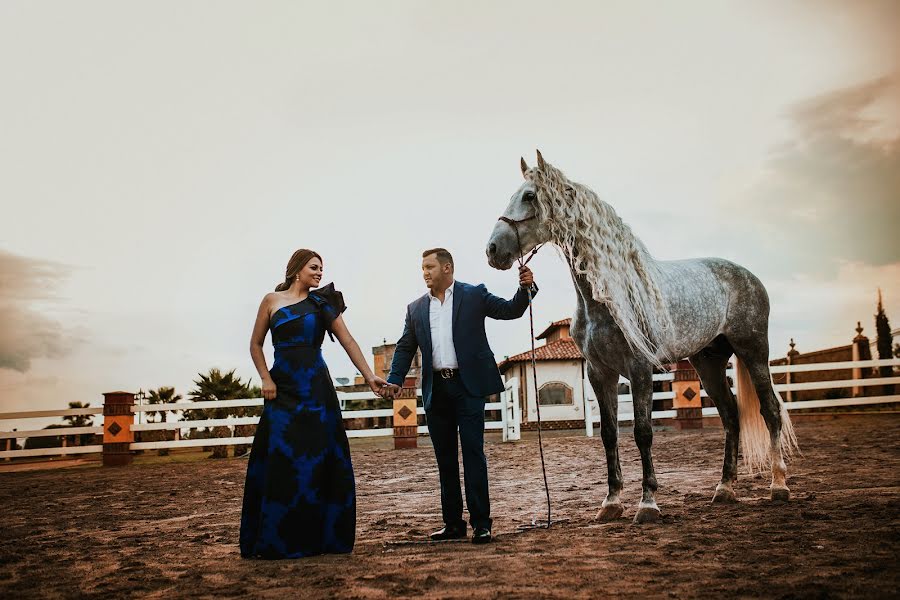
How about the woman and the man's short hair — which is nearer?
the woman

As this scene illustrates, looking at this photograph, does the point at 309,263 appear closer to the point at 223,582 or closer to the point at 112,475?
the point at 223,582

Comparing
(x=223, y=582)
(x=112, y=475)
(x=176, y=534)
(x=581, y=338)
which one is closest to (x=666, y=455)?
(x=581, y=338)

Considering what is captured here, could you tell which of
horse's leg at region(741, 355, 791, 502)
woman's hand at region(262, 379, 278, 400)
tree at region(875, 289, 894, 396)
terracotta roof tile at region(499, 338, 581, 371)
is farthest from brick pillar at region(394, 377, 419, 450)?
tree at region(875, 289, 894, 396)

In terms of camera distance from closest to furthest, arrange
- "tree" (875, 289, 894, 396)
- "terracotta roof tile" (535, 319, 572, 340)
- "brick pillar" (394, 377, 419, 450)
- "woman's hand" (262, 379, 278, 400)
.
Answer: "woman's hand" (262, 379, 278, 400), "brick pillar" (394, 377, 419, 450), "tree" (875, 289, 894, 396), "terracotta roof tile" (535, 319, 572, 340)

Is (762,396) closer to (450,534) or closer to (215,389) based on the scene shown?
(450,534)

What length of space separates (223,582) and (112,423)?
12029 millimetres

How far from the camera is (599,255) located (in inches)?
181

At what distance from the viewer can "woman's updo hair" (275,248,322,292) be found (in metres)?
4.25

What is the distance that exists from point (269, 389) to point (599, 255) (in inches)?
93.3

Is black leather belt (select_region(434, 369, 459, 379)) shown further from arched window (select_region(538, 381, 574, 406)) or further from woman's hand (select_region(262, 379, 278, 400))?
arched window (select_region(538, 381, 574, 406))

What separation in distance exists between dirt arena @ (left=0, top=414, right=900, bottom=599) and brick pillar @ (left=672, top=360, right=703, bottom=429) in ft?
22.1

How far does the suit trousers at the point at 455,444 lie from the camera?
4086mm

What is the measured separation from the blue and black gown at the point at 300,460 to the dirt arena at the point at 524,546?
0.17 metres

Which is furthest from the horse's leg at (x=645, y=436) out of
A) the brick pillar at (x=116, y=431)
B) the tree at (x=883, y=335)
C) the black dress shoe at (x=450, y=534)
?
the tree at (x=883, y=335)
